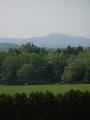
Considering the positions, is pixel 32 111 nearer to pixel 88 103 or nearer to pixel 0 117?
pixel 0 117

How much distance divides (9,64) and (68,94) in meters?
34.6

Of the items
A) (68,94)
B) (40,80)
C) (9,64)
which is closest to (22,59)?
(9,64)

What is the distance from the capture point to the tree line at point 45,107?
1138cm

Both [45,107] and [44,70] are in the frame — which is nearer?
[45,107]

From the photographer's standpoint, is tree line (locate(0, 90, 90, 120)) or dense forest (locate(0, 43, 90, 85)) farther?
dense forest (locate(0, 43, 90, 85))

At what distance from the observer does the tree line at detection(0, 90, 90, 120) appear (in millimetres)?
11383

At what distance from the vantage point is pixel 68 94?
479 inches

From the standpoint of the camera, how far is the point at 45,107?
38.1ft

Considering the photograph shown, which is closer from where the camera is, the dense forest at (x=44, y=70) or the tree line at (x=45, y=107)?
the tree line at (x=45, y=107)

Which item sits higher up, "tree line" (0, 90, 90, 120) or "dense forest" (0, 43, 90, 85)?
"tree line" (0, 90, 90, 120)

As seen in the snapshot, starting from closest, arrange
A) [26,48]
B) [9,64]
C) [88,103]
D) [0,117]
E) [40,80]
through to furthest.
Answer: [0,117]
[88,103]
[40,80]
[9,64]
[26,48]

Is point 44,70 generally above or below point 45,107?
below

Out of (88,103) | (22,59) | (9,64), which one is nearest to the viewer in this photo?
(88,103)

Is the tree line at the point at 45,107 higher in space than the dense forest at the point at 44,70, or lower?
higher
